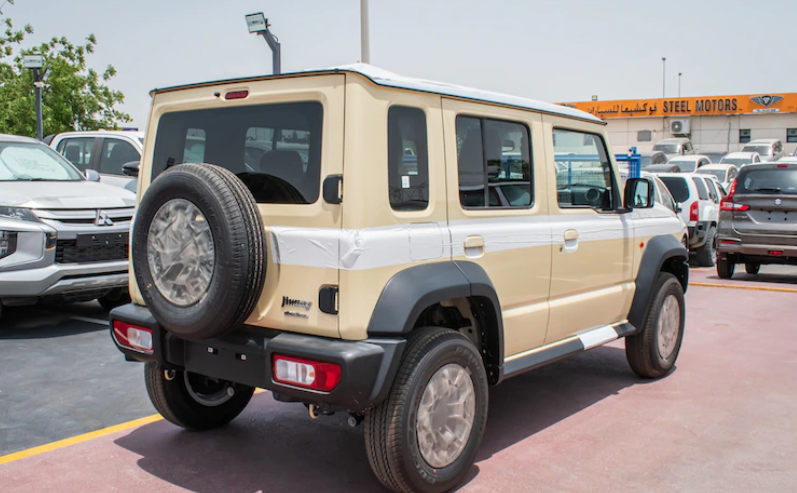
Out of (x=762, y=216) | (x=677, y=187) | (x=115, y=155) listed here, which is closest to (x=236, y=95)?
(x=115, y=155)

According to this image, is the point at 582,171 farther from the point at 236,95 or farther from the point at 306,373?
the point at 306,373

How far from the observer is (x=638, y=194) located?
5996 millimetres

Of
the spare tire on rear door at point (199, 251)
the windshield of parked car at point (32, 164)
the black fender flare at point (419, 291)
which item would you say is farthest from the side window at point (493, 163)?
the windshield of parked car at point (32, 164)

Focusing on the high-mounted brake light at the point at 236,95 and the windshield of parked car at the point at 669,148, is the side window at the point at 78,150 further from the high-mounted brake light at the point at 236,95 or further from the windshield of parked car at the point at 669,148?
the windshield of parked car at the point at 669,148

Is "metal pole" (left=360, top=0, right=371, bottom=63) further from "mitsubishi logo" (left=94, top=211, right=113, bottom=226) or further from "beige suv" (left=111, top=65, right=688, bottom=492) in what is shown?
"beige suv" (left=111, top=65, right=688, bottom=492)

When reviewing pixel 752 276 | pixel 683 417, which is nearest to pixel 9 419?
pixel 683 417

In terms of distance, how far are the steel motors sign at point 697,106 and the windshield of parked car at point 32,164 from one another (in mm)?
38767

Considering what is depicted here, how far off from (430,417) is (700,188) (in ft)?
44.6

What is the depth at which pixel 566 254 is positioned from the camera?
5055mm

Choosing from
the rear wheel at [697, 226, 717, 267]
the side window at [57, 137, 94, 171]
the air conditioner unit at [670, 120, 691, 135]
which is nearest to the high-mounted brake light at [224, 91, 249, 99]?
the side window at [57, 137, 94, 171]

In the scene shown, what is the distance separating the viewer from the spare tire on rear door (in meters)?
A: 3.62

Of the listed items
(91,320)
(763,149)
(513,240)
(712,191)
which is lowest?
(91,320)

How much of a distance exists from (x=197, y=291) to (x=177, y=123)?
1143 mm

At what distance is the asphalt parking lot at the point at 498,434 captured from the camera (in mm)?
4238
